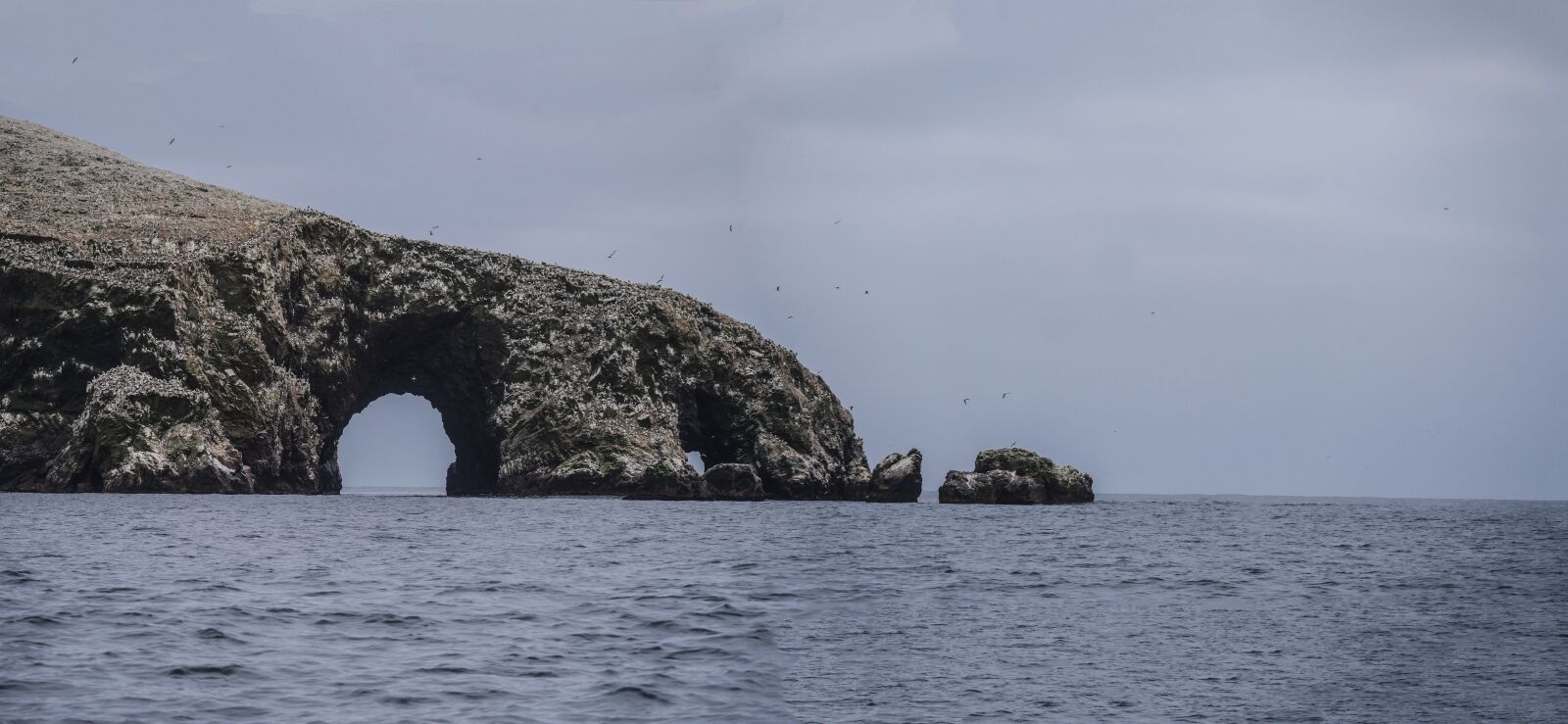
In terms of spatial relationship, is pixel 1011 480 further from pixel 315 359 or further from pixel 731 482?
pixel 315 359

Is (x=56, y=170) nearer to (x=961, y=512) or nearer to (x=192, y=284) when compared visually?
(x=192, y=284)

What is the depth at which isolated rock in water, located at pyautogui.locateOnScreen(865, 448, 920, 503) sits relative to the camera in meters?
100

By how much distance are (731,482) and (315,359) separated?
1363 inches

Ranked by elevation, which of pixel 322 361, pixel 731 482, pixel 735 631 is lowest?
pixel 735 631

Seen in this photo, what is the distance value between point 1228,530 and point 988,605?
4538cm

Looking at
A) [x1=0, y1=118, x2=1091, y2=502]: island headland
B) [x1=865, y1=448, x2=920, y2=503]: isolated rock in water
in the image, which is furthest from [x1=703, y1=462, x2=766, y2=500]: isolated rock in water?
[x1=865, y1=448, x2=920, y2=503]: isolated rock in water

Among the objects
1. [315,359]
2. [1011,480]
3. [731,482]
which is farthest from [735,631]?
[315,359]

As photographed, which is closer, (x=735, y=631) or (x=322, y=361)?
(x=735, y=631)

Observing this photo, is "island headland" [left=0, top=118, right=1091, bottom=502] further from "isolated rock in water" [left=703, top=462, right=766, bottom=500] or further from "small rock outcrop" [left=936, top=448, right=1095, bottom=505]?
"small rock outcrop" [left=936, top=448, right=1095, bottom=505]

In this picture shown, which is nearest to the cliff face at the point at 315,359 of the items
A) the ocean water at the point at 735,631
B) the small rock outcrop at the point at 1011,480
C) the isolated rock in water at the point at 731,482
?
the isolated rock in water at the point at 731,482

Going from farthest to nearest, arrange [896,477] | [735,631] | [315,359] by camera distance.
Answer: [315,359], [896,477], [735,631]

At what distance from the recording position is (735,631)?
2234 centimetres

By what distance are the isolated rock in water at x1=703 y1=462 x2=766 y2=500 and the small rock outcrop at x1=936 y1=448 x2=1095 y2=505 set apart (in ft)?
49.6

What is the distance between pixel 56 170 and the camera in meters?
105
